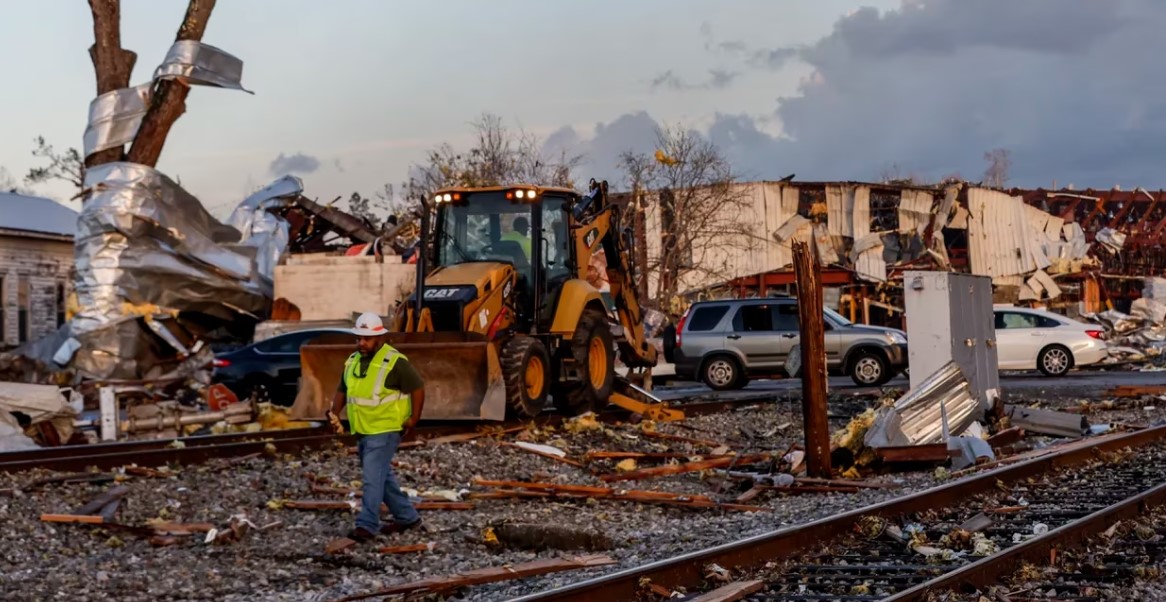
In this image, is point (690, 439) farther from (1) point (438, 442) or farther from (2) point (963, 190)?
(2) point (963, 190)

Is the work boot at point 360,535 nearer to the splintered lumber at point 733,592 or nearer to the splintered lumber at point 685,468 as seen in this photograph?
the splintered lumber at point 733,592

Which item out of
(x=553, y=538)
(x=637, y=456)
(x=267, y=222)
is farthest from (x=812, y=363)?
(x=267, y=222)

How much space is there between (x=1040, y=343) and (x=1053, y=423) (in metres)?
11.9

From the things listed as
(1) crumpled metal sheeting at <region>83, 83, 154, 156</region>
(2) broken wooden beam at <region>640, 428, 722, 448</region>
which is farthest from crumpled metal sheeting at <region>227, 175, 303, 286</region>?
(2) broken wooden beam at <region>640, 428, 722, 448</region>

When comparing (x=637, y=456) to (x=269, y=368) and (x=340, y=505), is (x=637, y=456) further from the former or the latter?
(x=269, y=368)

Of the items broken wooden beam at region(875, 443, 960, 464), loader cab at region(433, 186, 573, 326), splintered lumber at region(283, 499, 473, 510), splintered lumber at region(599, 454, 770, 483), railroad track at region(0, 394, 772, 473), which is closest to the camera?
splintered lumber at region(283, 499, 473, 510)

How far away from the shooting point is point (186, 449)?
13.1 metres

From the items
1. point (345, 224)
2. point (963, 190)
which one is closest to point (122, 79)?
point (345, 224)

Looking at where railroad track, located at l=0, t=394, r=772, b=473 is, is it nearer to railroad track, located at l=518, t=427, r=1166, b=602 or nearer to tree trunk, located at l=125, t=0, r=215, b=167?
railroad track, located at l=518, t=427, r=1166, b=602

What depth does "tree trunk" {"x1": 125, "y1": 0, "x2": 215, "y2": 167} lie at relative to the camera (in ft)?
92.6

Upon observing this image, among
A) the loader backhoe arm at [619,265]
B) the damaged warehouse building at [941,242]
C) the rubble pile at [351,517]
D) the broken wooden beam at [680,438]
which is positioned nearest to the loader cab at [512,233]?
the loader backhoe arm at [619,265]

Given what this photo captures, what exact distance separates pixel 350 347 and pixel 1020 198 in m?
40.4

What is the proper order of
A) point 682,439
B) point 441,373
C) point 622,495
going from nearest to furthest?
point 622,495 → point 441,373 → point 682,439

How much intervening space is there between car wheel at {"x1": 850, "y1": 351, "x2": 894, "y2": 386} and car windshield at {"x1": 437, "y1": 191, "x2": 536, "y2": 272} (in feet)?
31.5
